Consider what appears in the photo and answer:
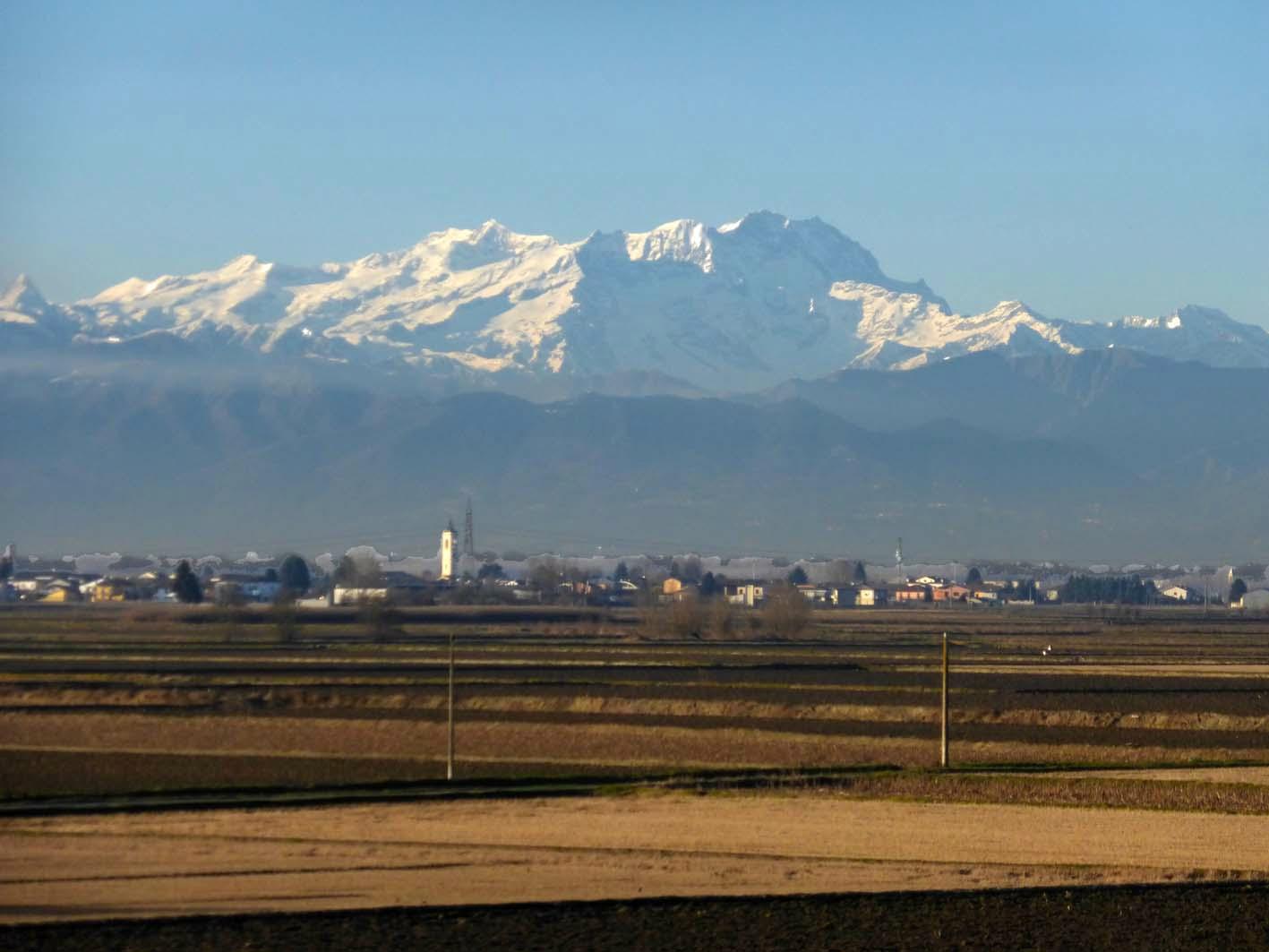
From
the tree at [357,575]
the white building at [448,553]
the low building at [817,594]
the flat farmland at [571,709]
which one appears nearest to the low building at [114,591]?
the tree at [357,575]

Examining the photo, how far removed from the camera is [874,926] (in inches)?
599

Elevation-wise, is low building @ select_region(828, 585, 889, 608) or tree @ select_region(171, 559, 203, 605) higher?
tree @ select_region(171, 559, 203, 605)

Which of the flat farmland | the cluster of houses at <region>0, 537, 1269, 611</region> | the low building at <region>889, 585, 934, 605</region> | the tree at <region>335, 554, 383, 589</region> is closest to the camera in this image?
the flat farmland

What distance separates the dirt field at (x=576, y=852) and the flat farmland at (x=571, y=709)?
3919 millimetres

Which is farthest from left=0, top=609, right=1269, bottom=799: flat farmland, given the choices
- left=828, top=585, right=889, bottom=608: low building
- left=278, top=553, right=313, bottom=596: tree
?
left=828, top=585, right=889, bottom=608: low building

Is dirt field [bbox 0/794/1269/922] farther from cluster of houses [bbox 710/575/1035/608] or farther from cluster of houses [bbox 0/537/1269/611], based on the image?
cluster of houses [bbox 710/575/1035/608]

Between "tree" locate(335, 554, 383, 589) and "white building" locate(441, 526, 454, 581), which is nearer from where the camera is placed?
"tree" locate(335, 554, 383, 589)

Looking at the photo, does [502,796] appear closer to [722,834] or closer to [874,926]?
[722,834]

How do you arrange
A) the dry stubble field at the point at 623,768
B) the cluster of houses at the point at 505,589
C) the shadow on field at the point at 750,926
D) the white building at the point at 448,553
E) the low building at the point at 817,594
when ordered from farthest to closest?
the white building at the point at 448,553
the low building at the point at 817,594
the cluster of houses at the point at 505,589
the dry stubble field at the point at 623,768
the shadow on field at the point at 750,926

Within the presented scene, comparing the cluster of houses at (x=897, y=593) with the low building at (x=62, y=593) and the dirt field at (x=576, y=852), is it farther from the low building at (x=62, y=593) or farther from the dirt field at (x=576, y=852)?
the dirt field at (x=576, y=852)

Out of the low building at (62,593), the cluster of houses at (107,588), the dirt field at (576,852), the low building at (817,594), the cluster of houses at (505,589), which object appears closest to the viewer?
the dirt field at (576,852)

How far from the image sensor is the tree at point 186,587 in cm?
9021

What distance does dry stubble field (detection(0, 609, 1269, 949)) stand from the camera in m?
17.6

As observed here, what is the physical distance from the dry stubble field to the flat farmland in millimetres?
135
